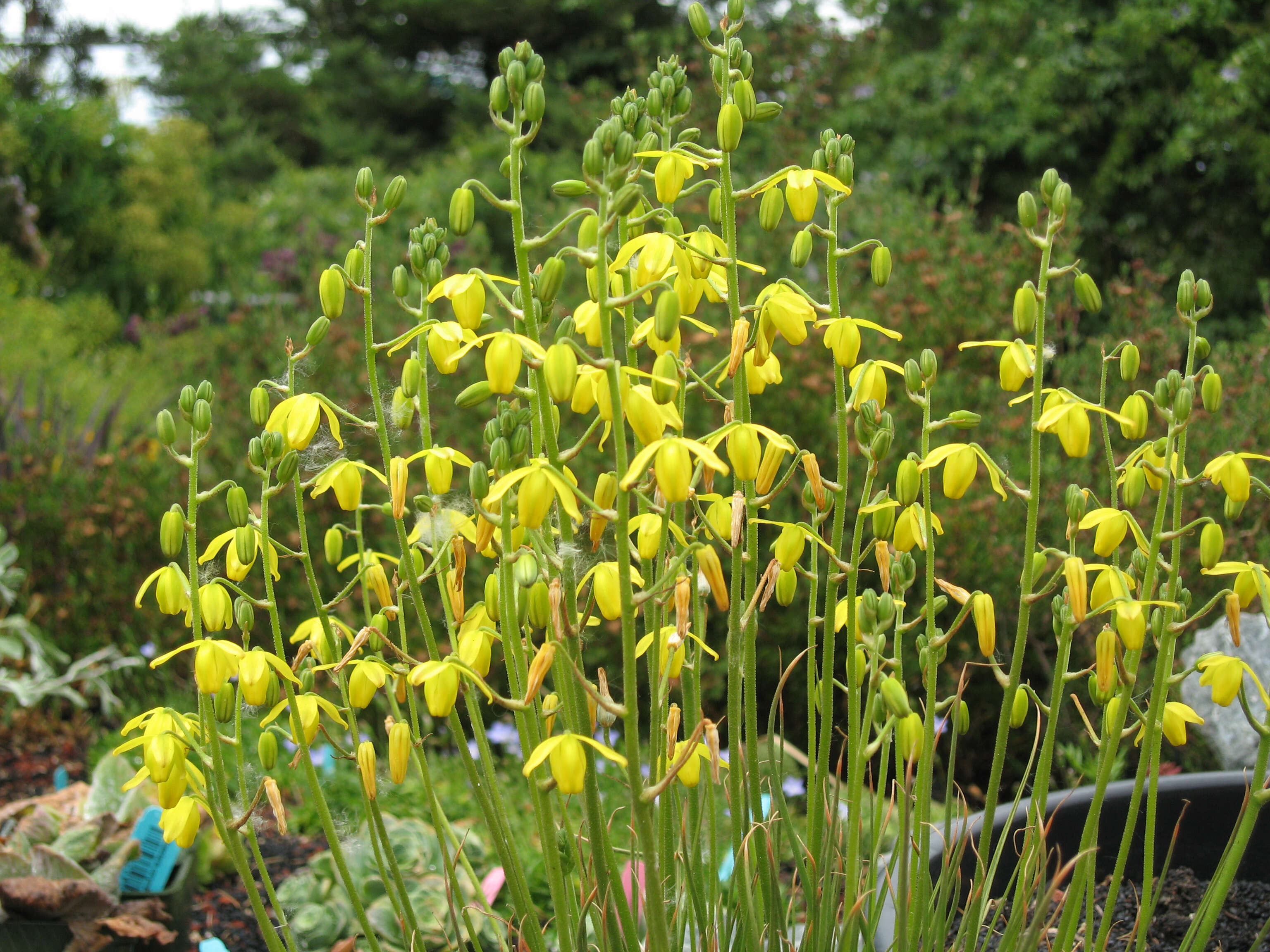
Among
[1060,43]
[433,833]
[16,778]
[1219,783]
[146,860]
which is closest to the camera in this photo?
[1219,783]

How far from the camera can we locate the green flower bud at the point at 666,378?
866 mm

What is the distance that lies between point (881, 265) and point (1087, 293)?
0.69ft

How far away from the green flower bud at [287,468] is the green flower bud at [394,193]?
28cm

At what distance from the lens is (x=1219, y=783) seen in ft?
5.63

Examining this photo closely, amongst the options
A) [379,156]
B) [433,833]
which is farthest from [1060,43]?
[379,156]

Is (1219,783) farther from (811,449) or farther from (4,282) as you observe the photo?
(4,282)

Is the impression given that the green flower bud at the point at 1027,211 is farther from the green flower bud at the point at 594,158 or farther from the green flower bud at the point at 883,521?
the green flower bud at the point at 594,158

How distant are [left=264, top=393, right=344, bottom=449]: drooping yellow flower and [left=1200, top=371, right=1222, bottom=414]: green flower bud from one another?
2.93ft

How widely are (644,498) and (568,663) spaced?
18 centimetres

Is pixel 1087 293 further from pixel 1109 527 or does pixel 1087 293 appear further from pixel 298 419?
pixel 298 419

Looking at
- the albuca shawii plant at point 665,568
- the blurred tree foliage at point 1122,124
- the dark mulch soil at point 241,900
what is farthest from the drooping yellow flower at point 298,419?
the blurred tree foliage at point 1122,124

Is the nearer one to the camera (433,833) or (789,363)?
(433,833)

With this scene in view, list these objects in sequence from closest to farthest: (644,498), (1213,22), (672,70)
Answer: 1. (644,498)
2. (672,70)
3. (1213,22)

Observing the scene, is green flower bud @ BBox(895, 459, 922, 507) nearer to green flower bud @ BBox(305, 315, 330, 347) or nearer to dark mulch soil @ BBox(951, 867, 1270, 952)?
green flower bud @ BBox(305, 315, 330, 347)
